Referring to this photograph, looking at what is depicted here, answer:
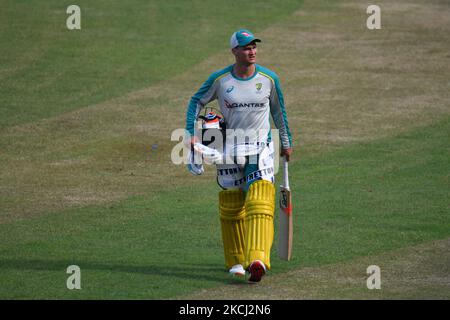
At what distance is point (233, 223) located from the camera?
1148 cm

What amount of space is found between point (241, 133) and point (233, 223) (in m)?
1.00

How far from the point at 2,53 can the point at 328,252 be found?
553 inches

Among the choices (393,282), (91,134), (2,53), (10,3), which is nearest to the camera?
(393,282)

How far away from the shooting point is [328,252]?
40.6 feet

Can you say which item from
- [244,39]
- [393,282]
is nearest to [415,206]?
[393,282]

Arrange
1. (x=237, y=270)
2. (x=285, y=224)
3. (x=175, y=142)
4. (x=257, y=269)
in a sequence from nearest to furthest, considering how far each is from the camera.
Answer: (x=257, y=269) < (x=237, y=270) < (x=285, y=224) < (x=175, y=142)

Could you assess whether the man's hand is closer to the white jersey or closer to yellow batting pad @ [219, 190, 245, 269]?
the white jersey

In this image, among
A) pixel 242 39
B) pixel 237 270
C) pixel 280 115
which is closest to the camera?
pixel 242 39

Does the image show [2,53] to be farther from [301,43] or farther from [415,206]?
[415,206]

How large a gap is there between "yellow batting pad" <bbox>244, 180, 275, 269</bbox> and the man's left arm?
0.70 meters

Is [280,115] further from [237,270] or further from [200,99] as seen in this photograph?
[237,270]

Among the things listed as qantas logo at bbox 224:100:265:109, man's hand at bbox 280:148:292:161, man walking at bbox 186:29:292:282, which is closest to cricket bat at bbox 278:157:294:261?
man's hand at bbox 280:148:292:161

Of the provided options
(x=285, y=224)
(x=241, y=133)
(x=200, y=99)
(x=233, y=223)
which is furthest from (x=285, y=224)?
(x=200, y=99)

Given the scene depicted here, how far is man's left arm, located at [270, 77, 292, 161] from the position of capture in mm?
11484
